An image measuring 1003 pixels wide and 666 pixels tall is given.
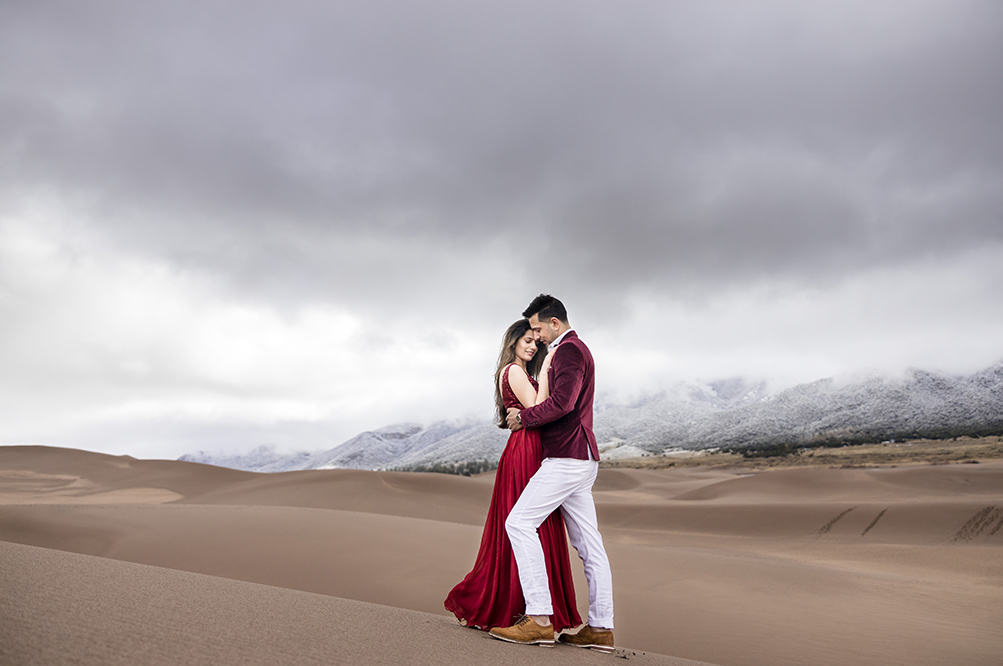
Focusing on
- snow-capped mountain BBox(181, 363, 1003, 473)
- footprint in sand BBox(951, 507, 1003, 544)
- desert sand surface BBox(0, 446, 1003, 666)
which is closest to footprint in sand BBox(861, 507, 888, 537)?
desert sand surface BBox(0, 446, 1003, 666)

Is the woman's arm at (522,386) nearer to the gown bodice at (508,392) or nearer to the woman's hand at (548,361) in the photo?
the gown bodice at (508,392)

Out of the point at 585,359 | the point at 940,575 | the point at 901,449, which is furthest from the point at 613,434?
the point at 585,359

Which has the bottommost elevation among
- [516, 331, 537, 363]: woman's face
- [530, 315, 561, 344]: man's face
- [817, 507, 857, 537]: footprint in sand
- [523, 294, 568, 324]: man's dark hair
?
[817, 507, 857, 537]: footprint in sand

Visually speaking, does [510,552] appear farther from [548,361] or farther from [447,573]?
[447,573]

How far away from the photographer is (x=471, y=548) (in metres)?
8.39

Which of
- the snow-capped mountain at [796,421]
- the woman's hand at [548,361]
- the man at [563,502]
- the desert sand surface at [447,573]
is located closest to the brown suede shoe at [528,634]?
the man at [563,502]

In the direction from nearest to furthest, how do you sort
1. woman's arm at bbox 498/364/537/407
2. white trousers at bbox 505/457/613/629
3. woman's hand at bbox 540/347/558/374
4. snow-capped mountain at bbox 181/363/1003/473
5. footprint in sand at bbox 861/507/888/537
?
1. white trousers at bbox 505/457/613/629
2. woman's hand at bbox 540/347/558/374
3. woman's arm at bbox 498/364/537/407
4. footprint in sand at bbox 861/507/888/537
5. snow-capped mountain at bbox 181/363/1003/473

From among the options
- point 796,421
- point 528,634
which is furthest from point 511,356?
point 796,421

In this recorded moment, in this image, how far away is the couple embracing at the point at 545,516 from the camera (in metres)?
3.68

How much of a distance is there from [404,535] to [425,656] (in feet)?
20.6

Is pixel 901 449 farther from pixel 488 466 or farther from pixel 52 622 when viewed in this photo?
pixel 52 622

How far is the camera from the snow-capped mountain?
54.6m

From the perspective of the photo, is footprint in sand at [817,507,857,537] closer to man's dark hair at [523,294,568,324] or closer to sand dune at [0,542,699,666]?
sand dune at [0,542,699,666]

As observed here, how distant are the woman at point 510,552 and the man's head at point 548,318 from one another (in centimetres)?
16
